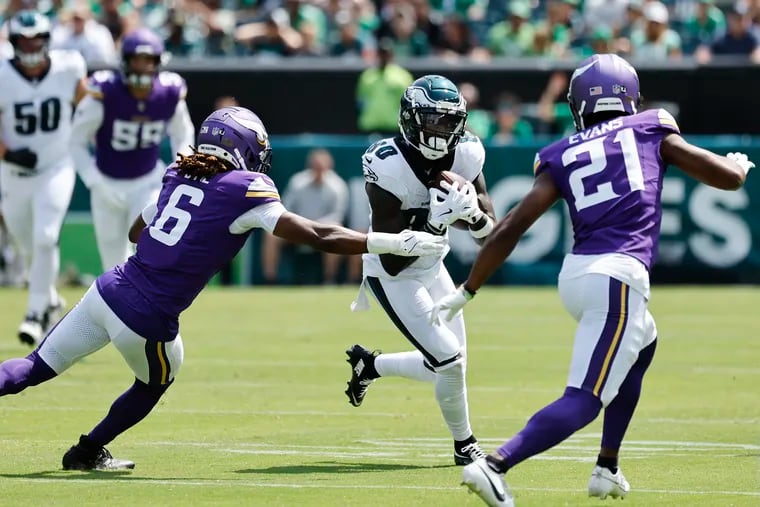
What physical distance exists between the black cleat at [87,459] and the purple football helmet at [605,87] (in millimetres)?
2566

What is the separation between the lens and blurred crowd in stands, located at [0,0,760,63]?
18.3 metres

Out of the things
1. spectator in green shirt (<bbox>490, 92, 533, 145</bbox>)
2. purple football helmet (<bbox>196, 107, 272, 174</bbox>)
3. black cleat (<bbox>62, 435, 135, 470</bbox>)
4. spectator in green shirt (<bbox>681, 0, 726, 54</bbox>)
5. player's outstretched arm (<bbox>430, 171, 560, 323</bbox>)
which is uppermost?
player's outstretched arm (<bbox>430, 171, 560, 323</bbox>)

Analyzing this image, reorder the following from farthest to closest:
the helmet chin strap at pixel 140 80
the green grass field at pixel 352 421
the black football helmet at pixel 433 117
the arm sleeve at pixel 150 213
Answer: the helmet chin strap at pixel 140 80 → the black football helmet at pixel 433 117 → the arm sleeve at pixel 150 213 → the green grass field at pixel 352 421

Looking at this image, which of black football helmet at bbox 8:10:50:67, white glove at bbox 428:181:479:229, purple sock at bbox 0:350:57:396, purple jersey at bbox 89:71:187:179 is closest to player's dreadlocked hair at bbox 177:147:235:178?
white glove at bbox 428:181:479:229

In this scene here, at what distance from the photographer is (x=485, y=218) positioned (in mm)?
6906

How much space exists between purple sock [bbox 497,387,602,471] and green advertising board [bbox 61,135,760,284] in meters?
11.6

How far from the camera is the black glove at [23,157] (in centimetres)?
1150

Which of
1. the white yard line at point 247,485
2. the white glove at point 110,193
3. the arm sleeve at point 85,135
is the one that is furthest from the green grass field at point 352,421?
the arm sleeve at point 85,135

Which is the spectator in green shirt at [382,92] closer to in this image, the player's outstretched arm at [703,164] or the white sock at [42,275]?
the white sock at [42,275]

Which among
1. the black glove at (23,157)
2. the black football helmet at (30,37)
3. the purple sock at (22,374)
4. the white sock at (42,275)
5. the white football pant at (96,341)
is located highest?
the white football pant at (96,341)

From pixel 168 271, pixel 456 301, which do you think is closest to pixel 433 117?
pixel 456 301

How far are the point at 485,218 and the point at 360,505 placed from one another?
1.75 metres

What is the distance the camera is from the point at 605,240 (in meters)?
5.69

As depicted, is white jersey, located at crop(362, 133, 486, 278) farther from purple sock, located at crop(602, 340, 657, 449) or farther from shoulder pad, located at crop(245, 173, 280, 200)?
purple sock, located at crop(602, 340, 657, 449)
